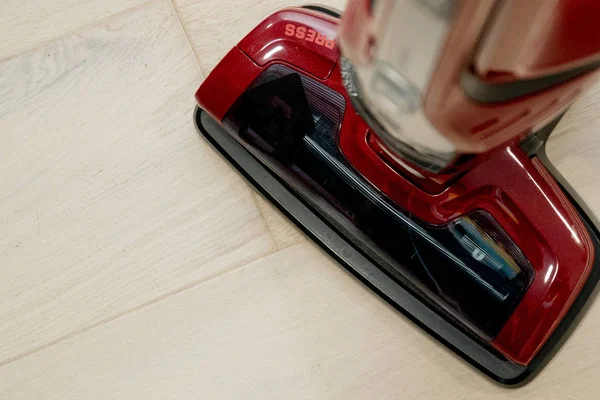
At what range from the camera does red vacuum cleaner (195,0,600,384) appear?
0.93ft

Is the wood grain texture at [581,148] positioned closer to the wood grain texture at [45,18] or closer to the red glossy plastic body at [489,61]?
the red glossy plastic body at [489,61]

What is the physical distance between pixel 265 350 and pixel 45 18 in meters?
0.41

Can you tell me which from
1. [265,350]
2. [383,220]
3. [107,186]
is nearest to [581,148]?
[383,220]

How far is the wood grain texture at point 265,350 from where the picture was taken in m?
0.55

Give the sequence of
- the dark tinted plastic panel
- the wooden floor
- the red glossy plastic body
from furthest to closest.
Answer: the wooden floor
the dark tinted plastic panel
the red glossy plastic body

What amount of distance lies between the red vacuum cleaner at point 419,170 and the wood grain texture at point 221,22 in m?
0.06

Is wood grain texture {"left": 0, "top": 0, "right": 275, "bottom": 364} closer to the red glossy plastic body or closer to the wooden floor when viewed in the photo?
the wooden floor

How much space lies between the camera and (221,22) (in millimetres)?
603

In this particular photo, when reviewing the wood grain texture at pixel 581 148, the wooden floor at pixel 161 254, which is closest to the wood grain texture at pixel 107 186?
the wooden floor at pixel 161 254

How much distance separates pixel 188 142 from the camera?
0.59 meters

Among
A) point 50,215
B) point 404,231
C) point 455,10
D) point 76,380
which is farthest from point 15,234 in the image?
point 455,10

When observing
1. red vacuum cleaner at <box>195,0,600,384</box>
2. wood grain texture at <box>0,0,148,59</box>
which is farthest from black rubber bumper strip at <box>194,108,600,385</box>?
wood grain texture at <box>0,0,148,59</box>

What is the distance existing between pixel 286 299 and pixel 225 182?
128mm

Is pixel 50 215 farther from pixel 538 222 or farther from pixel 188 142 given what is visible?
pixel 538 222
